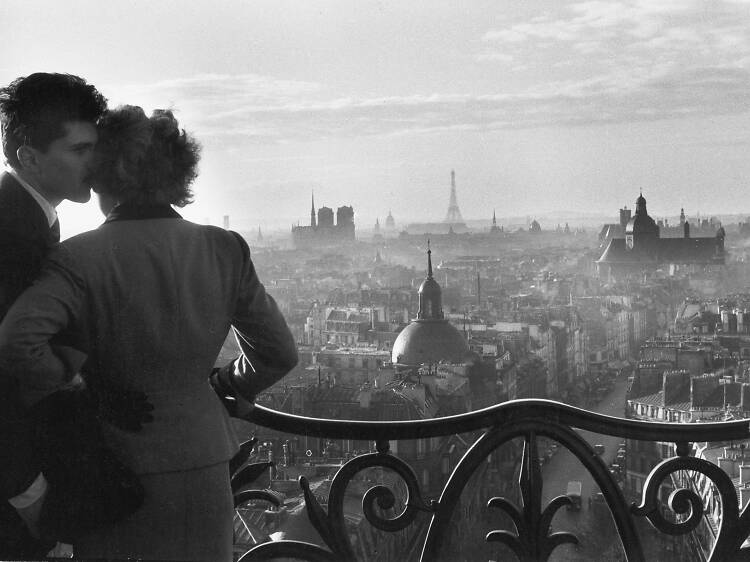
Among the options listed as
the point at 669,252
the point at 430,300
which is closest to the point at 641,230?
the point at 669,252

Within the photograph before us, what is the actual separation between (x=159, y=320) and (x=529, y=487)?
54cm

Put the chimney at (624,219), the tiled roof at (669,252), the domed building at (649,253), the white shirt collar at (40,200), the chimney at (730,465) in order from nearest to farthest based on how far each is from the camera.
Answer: the white shirt collar at (40,200)
the chimney at (730,465)
the chimney at (624,219)
the tiled roof at (669,252)
the domed building at (649,253)

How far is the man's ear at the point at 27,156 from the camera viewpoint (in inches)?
46.3

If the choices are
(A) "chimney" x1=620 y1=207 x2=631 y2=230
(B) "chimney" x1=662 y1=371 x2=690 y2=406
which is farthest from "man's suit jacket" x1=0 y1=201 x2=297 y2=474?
(A) "chimney" x1=620 y1=207 x2=631 y2=230

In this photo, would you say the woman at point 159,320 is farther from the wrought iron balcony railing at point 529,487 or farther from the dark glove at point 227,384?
the wrought iron balcony railing at point 529,487

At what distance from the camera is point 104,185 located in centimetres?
118

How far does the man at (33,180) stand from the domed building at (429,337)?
14.3 metres

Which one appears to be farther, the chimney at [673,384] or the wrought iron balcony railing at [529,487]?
the chimney at [673,384]

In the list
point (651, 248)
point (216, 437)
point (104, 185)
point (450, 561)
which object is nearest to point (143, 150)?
point (104, 185)

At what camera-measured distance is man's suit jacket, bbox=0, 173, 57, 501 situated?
1089 millimetres

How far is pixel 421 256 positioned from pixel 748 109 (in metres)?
11.9

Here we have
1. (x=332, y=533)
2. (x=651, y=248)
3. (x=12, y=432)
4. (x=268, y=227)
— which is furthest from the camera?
(x=651, y=248)

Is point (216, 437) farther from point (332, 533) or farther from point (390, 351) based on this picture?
point (390, 351)

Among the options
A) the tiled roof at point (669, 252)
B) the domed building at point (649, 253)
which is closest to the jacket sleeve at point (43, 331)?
the tiled roof at point (669, 252)
